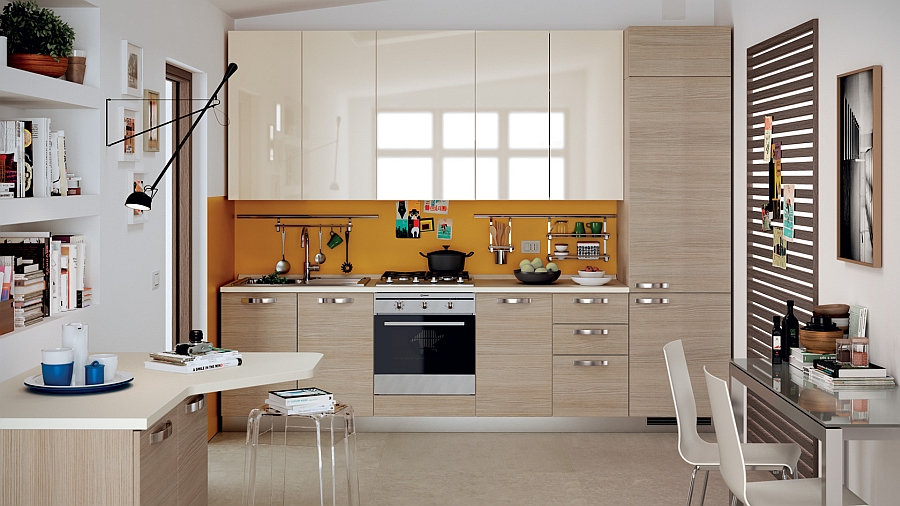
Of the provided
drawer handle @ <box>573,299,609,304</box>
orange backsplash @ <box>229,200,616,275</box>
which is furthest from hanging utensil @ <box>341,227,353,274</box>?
drawer handle @ <box>573,299,609,304</box>

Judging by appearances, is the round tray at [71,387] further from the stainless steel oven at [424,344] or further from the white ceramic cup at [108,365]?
the stainless steel oven at [424,344]

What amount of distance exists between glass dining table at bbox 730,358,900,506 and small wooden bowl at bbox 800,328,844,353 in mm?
116

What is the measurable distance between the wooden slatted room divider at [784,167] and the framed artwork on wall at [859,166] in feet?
1.03

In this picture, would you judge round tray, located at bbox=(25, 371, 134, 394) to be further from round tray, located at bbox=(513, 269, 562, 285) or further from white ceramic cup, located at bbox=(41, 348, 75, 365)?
round tray, located at bbox=(513, 269, 562, 285)

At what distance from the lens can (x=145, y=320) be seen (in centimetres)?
447

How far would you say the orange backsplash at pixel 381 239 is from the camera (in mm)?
6215

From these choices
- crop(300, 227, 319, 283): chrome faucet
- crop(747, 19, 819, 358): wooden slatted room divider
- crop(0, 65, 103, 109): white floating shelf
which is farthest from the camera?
crop(300, 227, 319, 283): chrome faucet

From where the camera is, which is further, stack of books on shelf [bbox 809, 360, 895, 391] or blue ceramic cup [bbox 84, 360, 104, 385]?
stack of books on shelf [bbox 809, 360, 895, 391]

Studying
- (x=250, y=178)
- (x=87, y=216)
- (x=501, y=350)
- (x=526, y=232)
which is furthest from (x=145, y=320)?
(x=526, y=232)

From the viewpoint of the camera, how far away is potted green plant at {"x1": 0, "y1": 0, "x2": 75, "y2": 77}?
3215 mm

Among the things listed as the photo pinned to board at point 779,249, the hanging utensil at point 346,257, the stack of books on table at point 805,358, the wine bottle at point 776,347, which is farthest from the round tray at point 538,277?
the stack of books on table at point 805,358

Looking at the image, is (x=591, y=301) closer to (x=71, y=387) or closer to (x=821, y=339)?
(x=821, y=339)

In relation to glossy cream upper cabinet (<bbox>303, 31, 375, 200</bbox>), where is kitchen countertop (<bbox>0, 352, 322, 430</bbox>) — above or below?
below

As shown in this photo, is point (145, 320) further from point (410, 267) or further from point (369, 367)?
point (410, 267)
